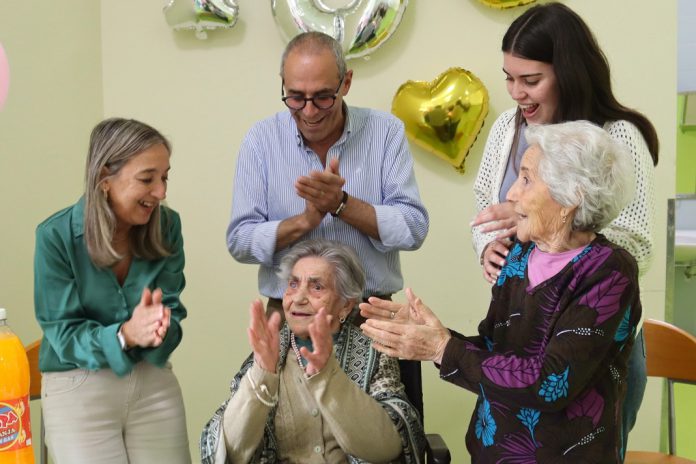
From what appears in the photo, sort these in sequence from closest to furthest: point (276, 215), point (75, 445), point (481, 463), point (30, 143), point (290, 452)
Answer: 1. point (481, 463)
2. point (75, 445)
3. point (290, 452)
4. point (276, 215)
5. point (30, 143)

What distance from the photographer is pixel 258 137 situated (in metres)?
2.55

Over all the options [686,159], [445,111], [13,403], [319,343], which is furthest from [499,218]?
[686,159]

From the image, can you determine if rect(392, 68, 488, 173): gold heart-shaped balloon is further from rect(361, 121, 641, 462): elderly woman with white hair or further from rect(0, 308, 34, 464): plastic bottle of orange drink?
rect(0, 308, 34, 464): plastic bottle of orange drink

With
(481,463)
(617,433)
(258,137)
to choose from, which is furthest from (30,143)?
(617,433)

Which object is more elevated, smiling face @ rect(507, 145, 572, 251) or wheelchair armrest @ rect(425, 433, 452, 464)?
smiling face @ rect(507, 145, 572, 251)

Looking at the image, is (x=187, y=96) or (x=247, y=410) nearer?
(x=247, y=410)

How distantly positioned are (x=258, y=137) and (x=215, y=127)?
1103 millimetres

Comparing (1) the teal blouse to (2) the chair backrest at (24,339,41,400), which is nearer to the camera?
(1) the teal blouse

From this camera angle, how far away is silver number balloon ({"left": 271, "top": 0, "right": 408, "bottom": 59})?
10.8 ft

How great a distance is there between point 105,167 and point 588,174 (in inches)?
46.0

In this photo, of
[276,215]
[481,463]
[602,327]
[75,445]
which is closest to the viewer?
[602,327]

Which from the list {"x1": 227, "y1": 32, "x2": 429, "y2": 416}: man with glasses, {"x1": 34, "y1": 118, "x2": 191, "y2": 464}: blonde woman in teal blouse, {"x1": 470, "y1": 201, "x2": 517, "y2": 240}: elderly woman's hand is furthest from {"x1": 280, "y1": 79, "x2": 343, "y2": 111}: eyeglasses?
{"x1": 470, "y1": 201, "x2": 517, "y2": 240}: elderly woman's hand

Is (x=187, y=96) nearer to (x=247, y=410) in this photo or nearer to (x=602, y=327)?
(x=247, y=410)

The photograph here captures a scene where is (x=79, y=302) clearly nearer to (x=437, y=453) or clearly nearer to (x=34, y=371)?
(x=34, y=371)
